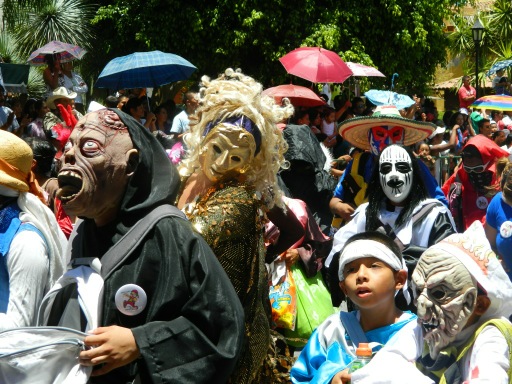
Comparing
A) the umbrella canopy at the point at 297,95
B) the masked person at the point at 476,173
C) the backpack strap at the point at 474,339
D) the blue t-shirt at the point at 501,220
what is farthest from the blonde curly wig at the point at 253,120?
the umbrella canopy at the point at 297,95

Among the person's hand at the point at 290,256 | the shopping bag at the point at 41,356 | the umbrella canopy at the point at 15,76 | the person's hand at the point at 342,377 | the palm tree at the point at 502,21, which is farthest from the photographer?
the palm tree at the point at 502,21

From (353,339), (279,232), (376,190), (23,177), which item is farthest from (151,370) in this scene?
(376,190)

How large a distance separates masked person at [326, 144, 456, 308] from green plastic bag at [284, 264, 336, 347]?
0.27 metres

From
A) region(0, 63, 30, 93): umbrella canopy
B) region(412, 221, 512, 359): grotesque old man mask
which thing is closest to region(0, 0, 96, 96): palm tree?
region(0, 63, 30, 93): umbrella canopy

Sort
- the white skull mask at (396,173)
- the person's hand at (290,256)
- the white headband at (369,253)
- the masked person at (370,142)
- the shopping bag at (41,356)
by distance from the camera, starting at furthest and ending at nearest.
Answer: the masked person at (370,142), the white skull mask at (396,173), the person's hand at (290,256), the white headband at (369,253), the shopping bag at (41,356)

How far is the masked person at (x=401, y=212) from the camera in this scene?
18.5 feet

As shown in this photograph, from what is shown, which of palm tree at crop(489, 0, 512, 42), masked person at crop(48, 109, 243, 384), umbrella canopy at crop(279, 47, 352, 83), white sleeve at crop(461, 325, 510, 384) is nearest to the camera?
masked person at crop(48, 109, 243, 384)

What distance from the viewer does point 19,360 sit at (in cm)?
293

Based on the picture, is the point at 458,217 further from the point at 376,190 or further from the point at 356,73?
the point at 356,73

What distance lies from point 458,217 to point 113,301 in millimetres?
5900

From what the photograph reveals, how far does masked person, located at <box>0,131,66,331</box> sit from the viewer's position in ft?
11.3

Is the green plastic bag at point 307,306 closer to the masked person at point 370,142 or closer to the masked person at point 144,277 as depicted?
the masked person at point 370,142

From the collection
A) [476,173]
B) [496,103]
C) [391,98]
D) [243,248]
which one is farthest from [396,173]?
[496,103]

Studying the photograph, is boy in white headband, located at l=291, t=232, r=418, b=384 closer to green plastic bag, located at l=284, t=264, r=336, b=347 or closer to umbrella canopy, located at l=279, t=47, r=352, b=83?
green plastic bag, located at l=284, t=264, r=336, b=347
